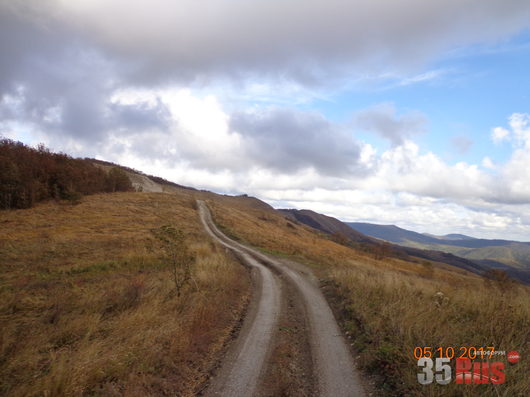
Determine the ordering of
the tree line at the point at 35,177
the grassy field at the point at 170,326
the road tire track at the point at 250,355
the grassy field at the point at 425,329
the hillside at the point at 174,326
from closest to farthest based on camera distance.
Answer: the grassy field at the point at 425,329 → the grassy field at the point at 170,326 → the hillside at the point at 174,326 → the road tire track at the point at 250,355 → the tree line at the point at 35,177

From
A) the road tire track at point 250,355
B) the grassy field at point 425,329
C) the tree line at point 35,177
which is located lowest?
the road tire track at point 250,355

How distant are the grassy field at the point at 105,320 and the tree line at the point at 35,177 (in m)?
24.1

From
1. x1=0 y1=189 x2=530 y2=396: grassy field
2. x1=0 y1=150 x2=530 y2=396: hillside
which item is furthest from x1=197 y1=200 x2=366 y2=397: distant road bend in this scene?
x1=0 y1=189 x2=530 y2=396: grassy field

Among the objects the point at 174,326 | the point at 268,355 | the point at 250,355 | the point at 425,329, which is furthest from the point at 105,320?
the point at 425,329

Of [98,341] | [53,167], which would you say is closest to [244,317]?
[98,341]

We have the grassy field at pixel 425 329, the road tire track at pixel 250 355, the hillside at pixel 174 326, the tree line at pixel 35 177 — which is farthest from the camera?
the tree line at pixel 35 177

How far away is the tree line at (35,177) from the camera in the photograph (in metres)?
42.6

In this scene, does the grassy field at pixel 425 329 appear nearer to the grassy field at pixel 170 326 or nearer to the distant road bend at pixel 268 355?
the grassy field at pixel 170 326

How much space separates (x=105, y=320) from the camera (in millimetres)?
10164

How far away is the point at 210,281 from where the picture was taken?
1575cm

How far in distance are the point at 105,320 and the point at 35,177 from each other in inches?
2002

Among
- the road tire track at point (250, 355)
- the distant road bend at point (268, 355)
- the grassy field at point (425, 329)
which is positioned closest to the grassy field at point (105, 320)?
Answer: the road tire track at point (250, 355)

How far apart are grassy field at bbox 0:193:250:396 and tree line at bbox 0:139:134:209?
79.0ft

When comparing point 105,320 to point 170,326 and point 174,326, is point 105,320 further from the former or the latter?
point 174,326
